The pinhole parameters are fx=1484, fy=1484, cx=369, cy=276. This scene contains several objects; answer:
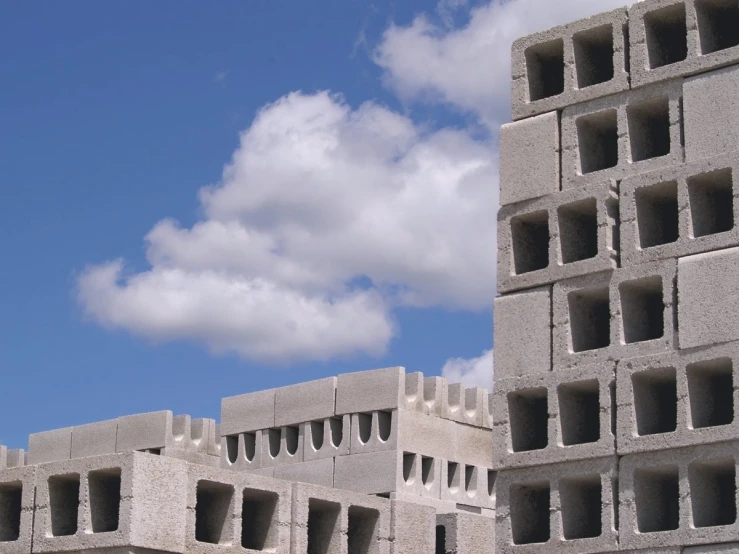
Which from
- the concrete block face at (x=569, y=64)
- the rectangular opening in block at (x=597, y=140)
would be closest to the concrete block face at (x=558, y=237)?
the rectangular opening in block at (x=597, y=140)

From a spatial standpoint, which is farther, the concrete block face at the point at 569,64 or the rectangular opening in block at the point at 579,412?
the concrete block face at the point at 569,64

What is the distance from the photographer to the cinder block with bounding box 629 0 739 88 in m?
22.5

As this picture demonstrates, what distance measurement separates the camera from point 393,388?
30922mm

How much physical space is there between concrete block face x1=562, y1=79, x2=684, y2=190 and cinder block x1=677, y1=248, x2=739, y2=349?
180cm

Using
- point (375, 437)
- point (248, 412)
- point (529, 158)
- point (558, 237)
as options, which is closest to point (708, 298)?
point (558, 237)

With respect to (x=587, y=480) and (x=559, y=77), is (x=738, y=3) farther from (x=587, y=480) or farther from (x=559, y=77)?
(x=587, y=480)

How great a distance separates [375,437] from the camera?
3100cm

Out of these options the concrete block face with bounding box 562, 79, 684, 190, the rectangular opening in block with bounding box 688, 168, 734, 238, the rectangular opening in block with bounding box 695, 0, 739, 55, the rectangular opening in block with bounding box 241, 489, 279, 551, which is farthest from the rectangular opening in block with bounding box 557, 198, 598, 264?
the rectangular opening in block with bounding box 241, 489, 279, 551

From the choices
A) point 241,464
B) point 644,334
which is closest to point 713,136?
Answer: point 644,334

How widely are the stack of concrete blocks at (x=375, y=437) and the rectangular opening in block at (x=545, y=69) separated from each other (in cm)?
828

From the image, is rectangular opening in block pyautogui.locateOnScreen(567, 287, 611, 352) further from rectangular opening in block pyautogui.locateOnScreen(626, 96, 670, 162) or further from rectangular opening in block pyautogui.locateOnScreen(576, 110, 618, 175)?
rectangular opening in block pyautogui.locateOnScreen(626, 96, 670, 162)

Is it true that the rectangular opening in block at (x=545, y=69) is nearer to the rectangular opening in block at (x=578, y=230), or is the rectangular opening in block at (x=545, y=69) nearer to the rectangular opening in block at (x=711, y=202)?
the rectangular opening in block at (x=578, y=230)

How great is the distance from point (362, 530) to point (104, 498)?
18.1ft

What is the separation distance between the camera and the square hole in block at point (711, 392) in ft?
69.9
